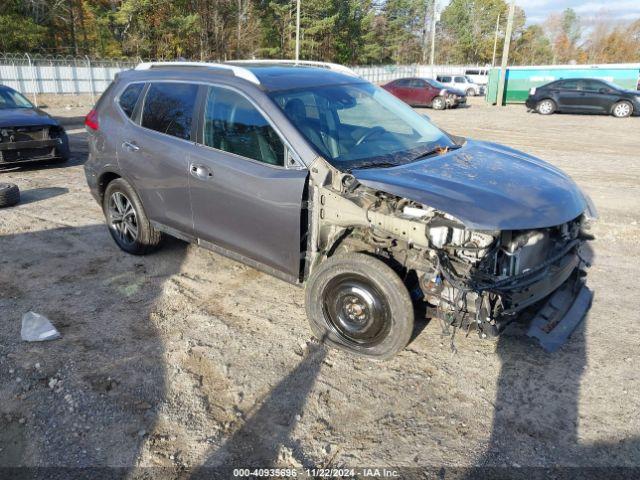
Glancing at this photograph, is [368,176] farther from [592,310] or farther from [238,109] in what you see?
[592,310]

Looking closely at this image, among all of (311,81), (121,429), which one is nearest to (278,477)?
(121,429)

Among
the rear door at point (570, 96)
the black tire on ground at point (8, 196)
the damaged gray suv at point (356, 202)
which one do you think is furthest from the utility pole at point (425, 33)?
the damaged gray suv at point (356, 202)

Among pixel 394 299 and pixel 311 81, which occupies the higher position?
pixel 311 81

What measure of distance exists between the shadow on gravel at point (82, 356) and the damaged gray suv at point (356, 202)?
0.78 m

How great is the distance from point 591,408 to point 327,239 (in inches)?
78.5

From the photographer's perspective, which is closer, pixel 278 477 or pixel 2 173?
pixel 278 477

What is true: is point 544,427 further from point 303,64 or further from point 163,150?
point 303,64

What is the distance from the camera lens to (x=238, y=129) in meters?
4.05

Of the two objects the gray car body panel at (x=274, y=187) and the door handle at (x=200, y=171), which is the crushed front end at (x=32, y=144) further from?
the door handle at (x=200, y=171)

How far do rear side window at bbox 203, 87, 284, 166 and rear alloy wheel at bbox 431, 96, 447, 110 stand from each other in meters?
23.0

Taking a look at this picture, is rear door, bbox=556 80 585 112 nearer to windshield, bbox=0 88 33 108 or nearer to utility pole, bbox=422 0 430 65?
windshield, bbox=0 88 33 108

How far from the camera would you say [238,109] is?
4.05m

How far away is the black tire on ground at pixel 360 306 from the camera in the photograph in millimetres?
3350

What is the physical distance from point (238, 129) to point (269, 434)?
2.30 m
